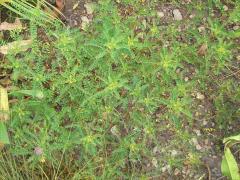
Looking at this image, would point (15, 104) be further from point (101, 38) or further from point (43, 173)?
point (101, 38)

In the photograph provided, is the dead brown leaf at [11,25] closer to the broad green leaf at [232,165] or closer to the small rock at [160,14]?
the small rock at [160,14]

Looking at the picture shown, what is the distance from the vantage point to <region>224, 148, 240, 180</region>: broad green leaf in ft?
9.75

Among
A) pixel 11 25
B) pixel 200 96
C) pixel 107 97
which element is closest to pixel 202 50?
pixel 200 96

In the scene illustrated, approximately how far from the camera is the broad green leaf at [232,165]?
297cm

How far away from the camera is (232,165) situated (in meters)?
2.99

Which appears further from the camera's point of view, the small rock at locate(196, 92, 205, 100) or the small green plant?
the small rock at locate(196, 92, 205, 100)

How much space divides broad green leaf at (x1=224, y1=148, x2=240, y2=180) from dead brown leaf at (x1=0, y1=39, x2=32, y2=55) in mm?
1521

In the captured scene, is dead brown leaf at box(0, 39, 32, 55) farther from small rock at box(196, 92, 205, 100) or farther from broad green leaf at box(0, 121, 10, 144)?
small rock at box(196, 92, 205, 100)

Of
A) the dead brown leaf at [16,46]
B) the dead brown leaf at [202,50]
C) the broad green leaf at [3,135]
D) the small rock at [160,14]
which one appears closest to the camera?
the broad green leaf at [3,135]

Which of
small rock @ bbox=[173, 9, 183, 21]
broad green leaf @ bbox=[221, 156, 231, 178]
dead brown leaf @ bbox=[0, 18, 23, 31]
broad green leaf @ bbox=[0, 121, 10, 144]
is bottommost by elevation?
broad green leaf @ bbox=[221, 156, 231, 178]

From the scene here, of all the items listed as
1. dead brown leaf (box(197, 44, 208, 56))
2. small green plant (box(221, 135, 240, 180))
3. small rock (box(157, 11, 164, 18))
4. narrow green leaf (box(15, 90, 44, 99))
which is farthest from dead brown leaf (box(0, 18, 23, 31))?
small green plant (box(221, 135, 240, 180))

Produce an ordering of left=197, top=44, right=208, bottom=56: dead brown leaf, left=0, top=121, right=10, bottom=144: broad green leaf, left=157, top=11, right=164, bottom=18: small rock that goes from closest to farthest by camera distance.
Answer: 1. left=0, top=121, right=10, bottom=144: broad green leaf
2. left=197, top=44, right=208, bottom=56: dead brown leaf
3. left=157, top=11, right=164, bottom=18: small rock

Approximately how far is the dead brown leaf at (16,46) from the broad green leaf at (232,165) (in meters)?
1.52

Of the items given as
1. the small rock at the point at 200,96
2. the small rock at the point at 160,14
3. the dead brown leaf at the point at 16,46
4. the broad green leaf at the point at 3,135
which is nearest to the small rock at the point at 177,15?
the small rock at the point at 160,14
